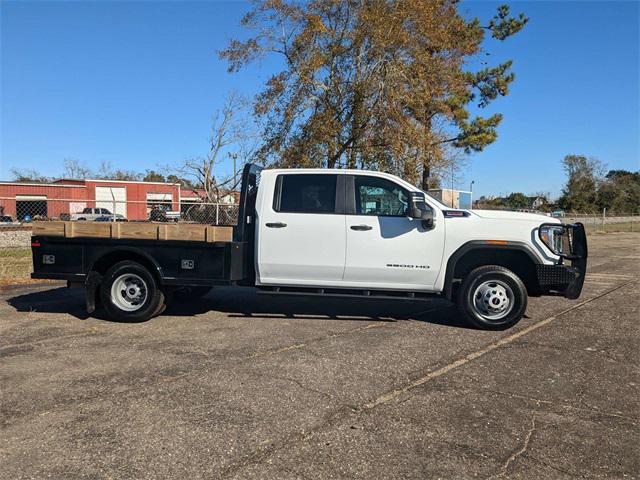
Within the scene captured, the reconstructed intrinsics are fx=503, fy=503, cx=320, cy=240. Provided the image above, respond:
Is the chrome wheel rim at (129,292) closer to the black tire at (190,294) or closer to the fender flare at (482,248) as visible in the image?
the black tire at (190,294)

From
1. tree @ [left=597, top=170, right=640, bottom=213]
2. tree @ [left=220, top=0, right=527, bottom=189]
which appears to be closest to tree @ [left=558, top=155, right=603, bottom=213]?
tree @ [left=597, top=170, right=640, bottom=213]

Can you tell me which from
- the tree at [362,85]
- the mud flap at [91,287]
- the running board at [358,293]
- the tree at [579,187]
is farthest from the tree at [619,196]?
the mud flap at [91,287]

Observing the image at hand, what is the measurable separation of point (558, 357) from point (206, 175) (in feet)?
110

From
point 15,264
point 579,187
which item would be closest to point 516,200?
point 579,187

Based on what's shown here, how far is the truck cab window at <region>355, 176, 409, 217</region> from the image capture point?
6.68 m

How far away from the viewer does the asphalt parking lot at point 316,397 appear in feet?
10.6

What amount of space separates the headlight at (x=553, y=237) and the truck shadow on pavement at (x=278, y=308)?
5.04 feet

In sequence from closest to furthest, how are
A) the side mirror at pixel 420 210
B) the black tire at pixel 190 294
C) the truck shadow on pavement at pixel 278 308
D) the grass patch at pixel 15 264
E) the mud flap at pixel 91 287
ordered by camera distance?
the side mirror at pixel 420 210
the mud flap at pixel 91 287
the truck shadow on pavement at pixel 278 308
the black tire at pixel 190 294
the grass patch at pixel 15 264

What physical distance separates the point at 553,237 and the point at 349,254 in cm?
266

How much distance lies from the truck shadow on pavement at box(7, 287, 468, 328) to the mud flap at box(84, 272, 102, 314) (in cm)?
37

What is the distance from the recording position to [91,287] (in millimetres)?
6910

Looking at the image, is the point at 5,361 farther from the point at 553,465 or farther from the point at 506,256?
the point at 506,256

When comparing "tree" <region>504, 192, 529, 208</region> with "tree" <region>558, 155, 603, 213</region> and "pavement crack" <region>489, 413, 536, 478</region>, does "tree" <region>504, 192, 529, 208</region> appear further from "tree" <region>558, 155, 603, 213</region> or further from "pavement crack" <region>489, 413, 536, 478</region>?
"pavement crack" <region>489, 413, 536, 478</region>

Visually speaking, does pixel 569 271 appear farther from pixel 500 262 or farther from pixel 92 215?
pixel 92 215
